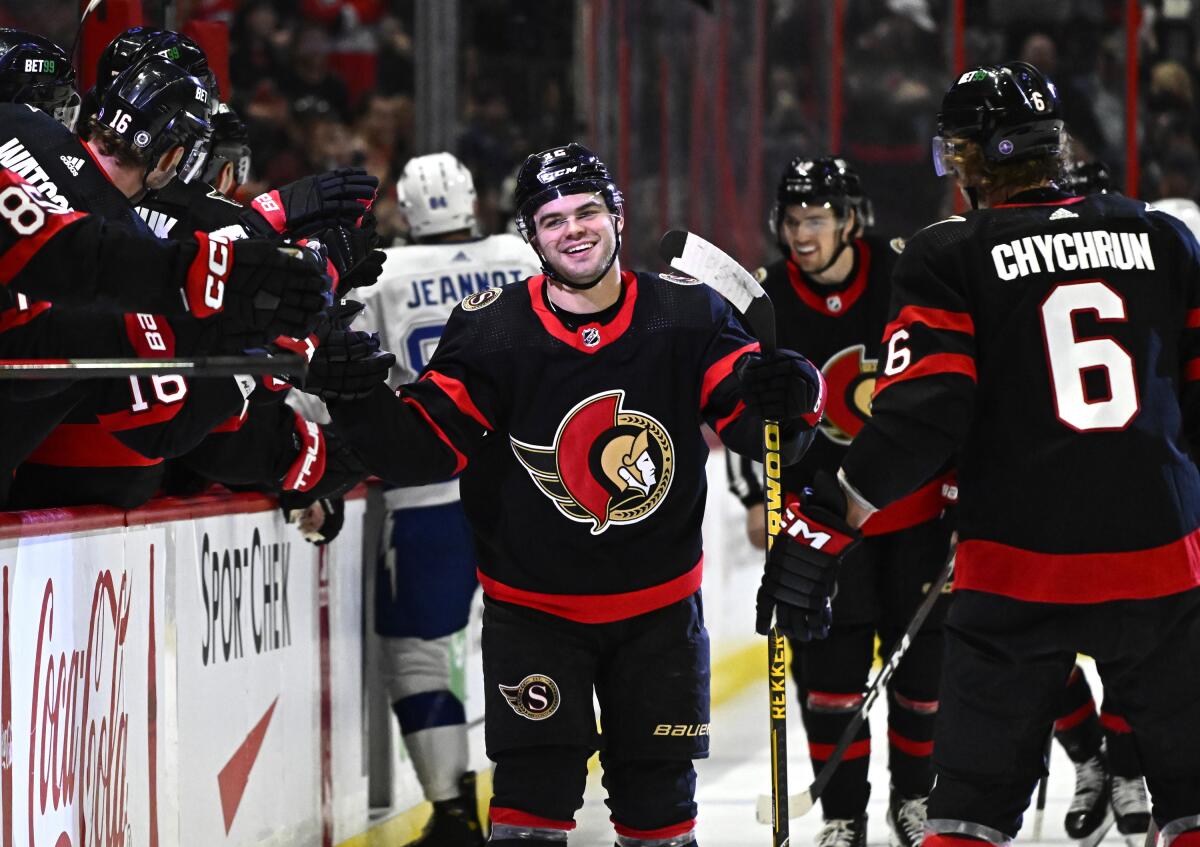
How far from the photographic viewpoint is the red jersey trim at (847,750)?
392cm

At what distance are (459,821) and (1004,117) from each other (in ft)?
6.74

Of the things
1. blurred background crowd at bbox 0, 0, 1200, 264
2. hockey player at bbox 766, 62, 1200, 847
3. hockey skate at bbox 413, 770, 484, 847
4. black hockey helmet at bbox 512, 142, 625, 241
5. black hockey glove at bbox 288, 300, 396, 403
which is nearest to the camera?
hockey player at bbox 766, 62, 1200, 847

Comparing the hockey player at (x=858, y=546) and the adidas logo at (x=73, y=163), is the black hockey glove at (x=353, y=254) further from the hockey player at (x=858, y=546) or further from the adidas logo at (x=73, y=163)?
the hockey player at (x=858, y=546)

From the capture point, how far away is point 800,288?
4.17m

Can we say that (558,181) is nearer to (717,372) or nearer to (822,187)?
(717,372)

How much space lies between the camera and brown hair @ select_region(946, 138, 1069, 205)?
268 centimetres

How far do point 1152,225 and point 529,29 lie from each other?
17.1 feet

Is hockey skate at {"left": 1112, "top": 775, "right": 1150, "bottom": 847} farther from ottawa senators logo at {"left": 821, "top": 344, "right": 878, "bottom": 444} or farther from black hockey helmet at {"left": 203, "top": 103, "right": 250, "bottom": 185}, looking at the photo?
black hockey helmet at {"left": 203, "top": 103, "right": 250, "bottom": 185}

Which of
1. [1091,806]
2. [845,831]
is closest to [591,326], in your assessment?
[845,831]

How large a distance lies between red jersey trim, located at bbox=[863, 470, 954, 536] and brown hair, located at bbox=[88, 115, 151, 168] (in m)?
1.68

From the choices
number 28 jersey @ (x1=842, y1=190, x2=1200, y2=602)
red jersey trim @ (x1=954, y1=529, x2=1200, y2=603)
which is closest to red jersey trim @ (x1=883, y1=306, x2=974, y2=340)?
number 28 jersey @ (x1=842, y1=190, x2=1200, y2=602)

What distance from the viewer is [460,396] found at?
2859mm

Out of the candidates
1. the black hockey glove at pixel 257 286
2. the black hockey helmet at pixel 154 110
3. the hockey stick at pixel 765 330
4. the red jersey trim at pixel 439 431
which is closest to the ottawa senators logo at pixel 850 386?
the hockey stick at pixel 765 330

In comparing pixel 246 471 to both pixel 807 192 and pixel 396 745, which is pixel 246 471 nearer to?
pixel 396 745
